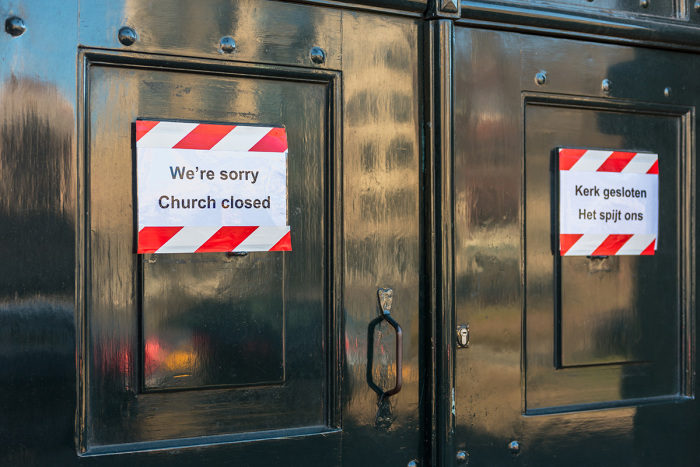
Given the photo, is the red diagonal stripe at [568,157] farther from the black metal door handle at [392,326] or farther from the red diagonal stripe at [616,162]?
the black metal door handle at [392,326]

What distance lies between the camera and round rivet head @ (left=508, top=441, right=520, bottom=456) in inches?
67.8

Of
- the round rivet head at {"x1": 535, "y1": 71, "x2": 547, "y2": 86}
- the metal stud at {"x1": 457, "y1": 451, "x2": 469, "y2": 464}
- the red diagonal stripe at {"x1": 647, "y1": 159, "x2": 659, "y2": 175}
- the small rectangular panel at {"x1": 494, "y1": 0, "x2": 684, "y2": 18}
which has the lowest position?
the metal stud at {"x1": 457, "y1": 451, "x2": 469, "y2": 464}

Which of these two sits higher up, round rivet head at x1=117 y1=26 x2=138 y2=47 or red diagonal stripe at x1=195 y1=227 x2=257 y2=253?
round rivet head at x1=117 y1=26 x2=138 y2=47

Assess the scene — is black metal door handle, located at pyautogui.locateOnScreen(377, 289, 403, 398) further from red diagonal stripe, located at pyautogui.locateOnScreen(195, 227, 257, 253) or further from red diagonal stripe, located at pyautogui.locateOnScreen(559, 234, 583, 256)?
red diagonal stripe, located at pyautogui.locateOnScreen(559, 234, 583, 256)

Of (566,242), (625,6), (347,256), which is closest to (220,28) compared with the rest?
(347,256)

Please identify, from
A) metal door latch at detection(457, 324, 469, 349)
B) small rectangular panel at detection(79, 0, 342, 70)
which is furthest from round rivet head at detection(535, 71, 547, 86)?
metal door latch at detection(457, 324, 469, 349)

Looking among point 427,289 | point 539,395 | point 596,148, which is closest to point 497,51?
point 596,148

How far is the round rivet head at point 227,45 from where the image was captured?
149cm

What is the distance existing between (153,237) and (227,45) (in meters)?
0.49

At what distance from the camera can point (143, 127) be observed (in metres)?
1.41

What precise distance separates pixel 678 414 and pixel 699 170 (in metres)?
0.76

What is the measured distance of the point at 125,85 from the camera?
1411 millimetres

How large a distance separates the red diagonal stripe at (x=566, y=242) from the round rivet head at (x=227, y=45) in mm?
1027

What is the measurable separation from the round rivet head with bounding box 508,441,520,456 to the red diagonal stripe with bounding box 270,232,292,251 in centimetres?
82
